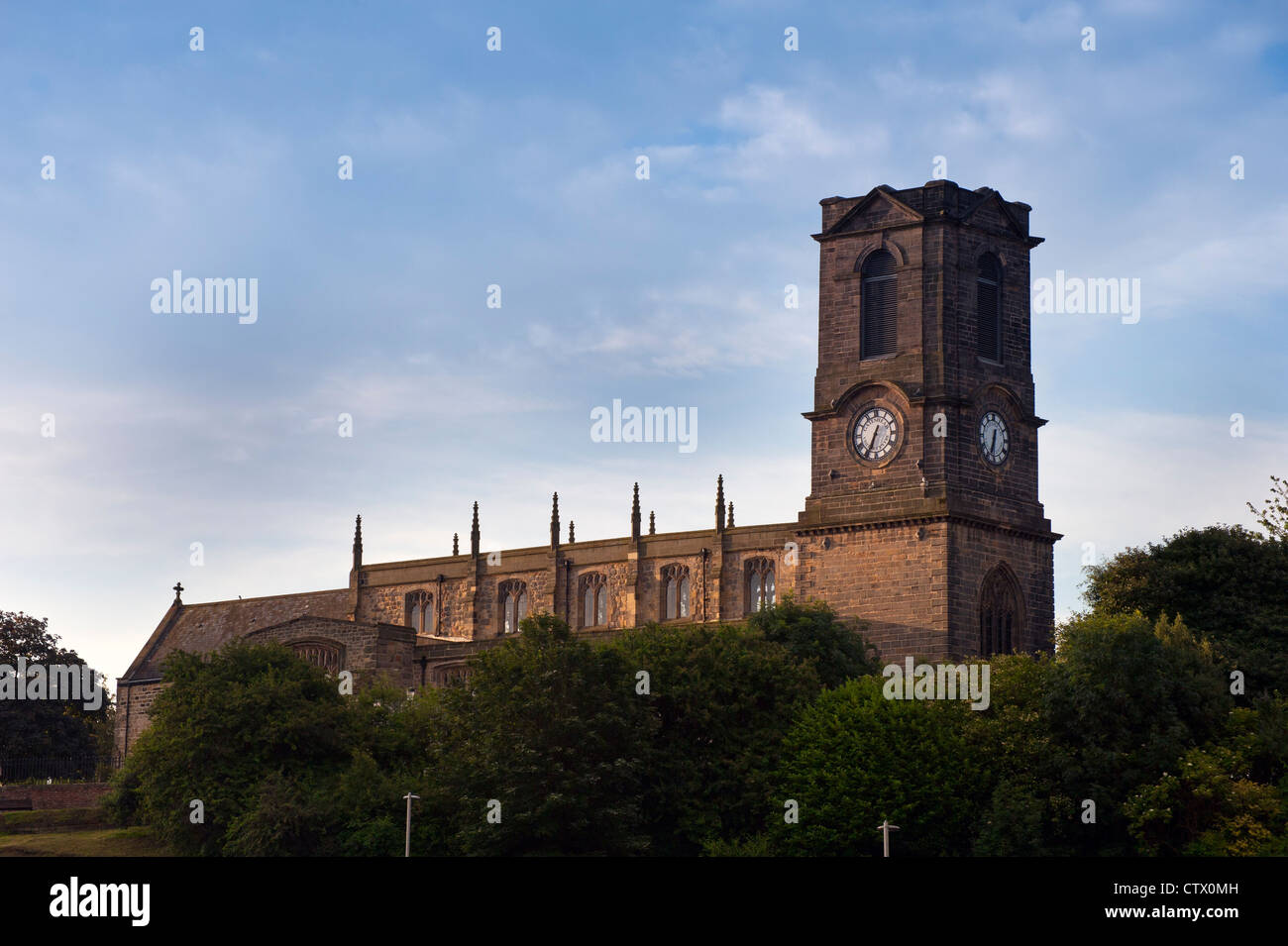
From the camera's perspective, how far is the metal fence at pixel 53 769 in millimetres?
96438

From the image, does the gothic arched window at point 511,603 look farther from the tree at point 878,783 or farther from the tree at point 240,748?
the tree at point 878,783

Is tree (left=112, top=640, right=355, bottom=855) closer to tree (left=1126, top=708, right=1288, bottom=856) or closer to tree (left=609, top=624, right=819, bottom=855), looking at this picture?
tree (left=609, top=624, right=819, bottom=855)

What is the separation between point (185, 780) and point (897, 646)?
83.7ft

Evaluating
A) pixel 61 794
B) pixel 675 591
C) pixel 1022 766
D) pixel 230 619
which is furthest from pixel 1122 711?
pixel 230 619

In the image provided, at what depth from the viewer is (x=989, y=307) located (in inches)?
3226

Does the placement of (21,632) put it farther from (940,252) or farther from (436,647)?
(940,252)

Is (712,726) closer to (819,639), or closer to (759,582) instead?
(819,639)

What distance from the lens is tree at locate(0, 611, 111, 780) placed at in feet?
326

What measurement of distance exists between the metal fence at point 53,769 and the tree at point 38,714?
30cm

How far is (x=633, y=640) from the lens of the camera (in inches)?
2908

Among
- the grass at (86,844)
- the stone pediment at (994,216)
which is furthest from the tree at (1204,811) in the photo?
the grass at (86,844)

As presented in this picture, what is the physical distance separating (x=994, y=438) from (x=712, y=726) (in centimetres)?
1902

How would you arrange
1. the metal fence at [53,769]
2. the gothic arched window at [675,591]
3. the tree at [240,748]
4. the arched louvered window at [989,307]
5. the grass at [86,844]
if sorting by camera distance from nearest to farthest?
the tree at [240,748] < the grass at [86,844] < the arched louvered window at [989,307] < the metal fence at [53,769] < the gothic arched window at [675,591]

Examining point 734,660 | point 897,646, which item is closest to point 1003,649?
point 897,646
